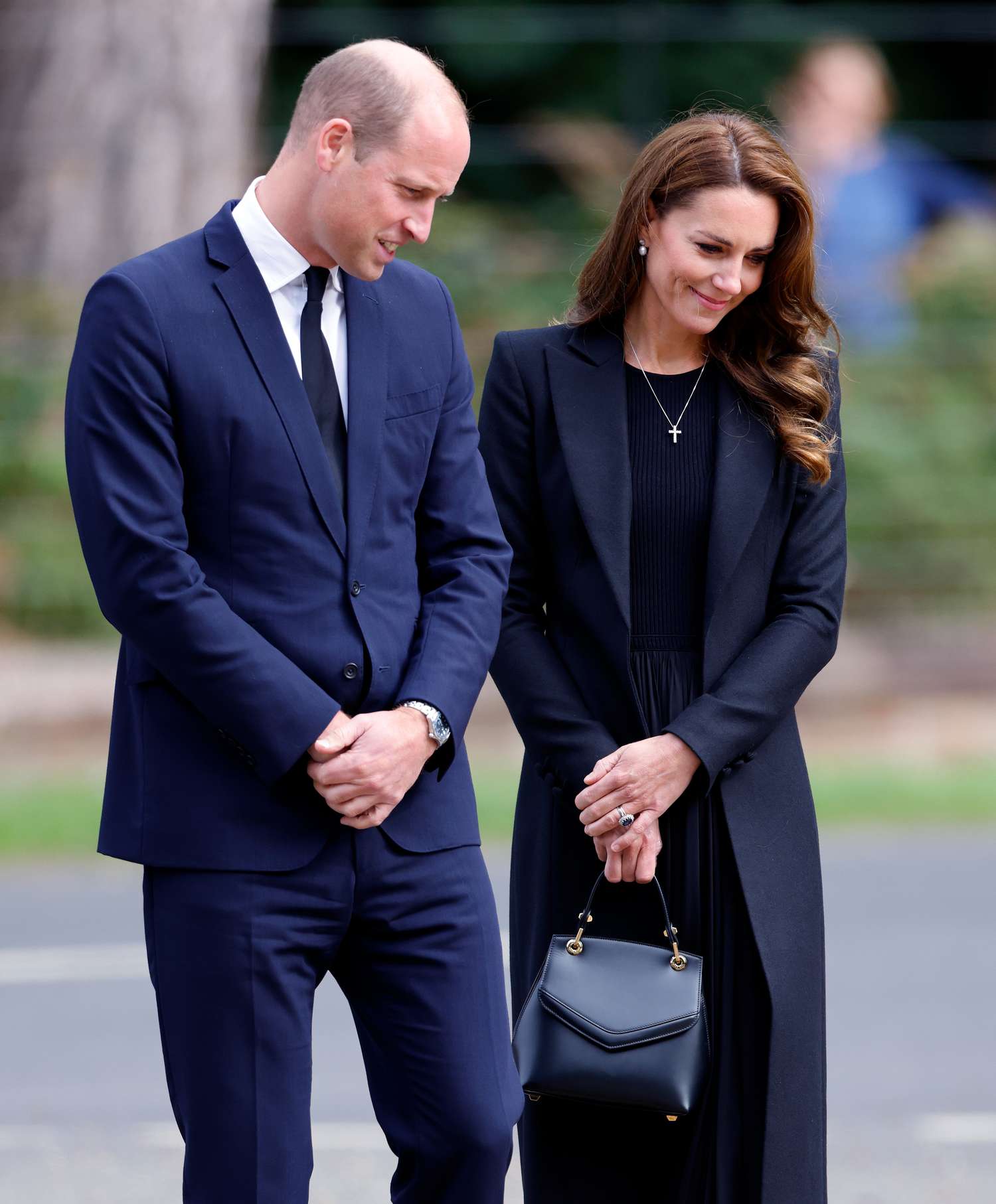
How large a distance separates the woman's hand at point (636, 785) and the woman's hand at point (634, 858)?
13mm

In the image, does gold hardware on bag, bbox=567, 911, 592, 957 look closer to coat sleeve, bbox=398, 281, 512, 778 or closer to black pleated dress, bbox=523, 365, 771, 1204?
black pleated dress, bbox=523, 365, 771, 1204

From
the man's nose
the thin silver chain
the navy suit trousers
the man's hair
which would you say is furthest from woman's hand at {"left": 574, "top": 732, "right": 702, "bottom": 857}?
the man's hair

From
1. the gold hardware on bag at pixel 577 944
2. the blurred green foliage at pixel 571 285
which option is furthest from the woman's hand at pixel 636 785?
the blurred green foliage at pixel 571 285

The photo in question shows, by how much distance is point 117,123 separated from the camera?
11016 mm

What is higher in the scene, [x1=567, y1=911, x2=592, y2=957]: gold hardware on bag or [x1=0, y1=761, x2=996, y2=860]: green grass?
[x1=567, y1=911, x2=592, y2=957]: gold hardware on bag

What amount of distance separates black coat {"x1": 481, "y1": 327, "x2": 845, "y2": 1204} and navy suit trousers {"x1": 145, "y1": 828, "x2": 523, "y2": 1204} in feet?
1.36

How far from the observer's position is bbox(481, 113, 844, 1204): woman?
325cm

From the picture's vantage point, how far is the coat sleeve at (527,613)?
3312mm

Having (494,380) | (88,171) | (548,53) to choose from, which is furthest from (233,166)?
(494,380)

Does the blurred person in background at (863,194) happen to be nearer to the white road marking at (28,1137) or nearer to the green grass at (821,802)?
the green grass at (821,802)

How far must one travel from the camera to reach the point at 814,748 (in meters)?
10.2

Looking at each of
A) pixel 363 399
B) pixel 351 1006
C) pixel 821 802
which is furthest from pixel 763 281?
pixel 821 802

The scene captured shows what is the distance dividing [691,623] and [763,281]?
609 millimetres

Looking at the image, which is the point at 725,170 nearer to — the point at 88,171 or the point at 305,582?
the point at 305,582
